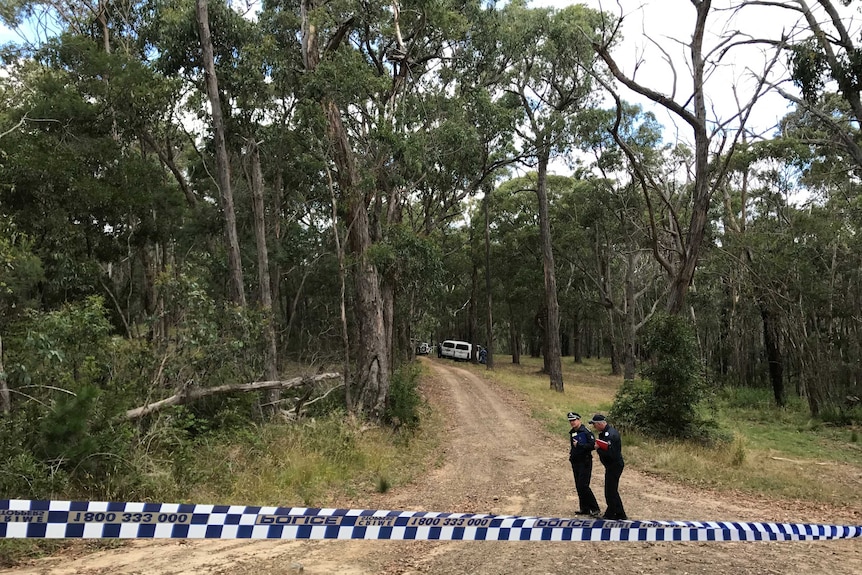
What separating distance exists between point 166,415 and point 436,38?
12690mm

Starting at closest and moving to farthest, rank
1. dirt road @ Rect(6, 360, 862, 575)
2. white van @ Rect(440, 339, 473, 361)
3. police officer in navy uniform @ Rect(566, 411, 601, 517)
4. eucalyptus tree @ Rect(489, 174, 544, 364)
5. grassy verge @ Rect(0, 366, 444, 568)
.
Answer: dirt road @ Rect(6, 360, 862, 575), police officer in navy uniform @ Rect(566, 411, 601, 517), grassy verge @ Rect(0, 366, 444, 568), eucalyptus tree @ Rect(489, 174, 544, 364), white van @ Rect(440, 339, 473, 361)

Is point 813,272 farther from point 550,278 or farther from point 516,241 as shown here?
point 516,241

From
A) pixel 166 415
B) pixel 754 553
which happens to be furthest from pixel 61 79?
pixel 754 553

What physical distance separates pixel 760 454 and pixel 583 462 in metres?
8.68

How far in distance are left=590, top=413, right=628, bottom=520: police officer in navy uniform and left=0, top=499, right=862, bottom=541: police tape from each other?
1.51 meters

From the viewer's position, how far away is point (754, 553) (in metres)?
6.08

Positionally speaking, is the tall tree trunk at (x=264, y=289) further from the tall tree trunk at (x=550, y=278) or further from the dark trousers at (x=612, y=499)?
the tall tree trunk at (x=550, y=278)

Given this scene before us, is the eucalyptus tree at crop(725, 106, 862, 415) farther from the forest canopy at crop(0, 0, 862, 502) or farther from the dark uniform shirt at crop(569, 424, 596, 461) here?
the dark uniform shirt at crop(569, 424, 596, 461)

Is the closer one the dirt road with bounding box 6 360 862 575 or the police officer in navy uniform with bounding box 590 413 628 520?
the dirt road with bounding box 6 360 862 575

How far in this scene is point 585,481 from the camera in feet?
23.9

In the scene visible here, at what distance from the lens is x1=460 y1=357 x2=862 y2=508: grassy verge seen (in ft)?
33.2

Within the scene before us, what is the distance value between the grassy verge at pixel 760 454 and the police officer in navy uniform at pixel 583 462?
388cm

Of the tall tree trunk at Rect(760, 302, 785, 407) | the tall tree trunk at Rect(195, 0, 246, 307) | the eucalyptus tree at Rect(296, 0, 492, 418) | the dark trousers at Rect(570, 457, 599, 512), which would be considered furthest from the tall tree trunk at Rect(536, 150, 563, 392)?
the dark trousers at Rect(570, 457, 599, 512)

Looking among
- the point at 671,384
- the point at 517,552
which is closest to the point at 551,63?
the point at 671,384
